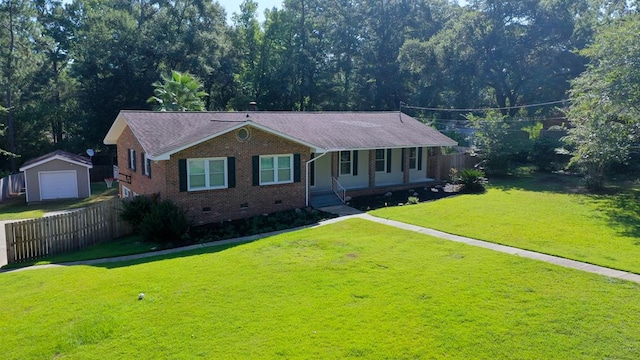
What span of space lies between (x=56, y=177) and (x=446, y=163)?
25375 millimetres

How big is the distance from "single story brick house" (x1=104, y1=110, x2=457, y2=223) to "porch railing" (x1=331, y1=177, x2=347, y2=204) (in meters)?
0.05

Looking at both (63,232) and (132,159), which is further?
(132,159)

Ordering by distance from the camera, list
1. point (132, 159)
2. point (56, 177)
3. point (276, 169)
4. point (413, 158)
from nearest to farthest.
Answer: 1. point (276, 169)
2. point (132, 159)
3. point (413, 158)
4. point (56, 177)

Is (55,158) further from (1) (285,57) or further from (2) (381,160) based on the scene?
(1) (285,57)

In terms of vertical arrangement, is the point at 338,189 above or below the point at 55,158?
→ below

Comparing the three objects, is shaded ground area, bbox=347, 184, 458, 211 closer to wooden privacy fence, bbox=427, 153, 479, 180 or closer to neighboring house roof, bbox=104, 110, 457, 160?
wooden privacy fence, bbox=427, 153, 479, 180

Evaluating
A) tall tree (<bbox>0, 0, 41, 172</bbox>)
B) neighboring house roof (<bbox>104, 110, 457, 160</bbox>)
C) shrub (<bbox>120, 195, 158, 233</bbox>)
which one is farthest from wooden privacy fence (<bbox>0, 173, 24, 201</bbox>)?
shrub (<bbox>120, 195, 158, 233</bbox>)

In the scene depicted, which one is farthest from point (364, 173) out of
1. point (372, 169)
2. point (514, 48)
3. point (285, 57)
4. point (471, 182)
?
point (285, 57)

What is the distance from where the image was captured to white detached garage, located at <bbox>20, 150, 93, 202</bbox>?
2902cm

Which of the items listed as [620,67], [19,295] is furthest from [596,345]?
[620,67]

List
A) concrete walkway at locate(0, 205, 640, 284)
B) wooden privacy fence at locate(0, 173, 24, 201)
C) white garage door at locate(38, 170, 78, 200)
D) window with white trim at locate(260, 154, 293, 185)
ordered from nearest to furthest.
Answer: concrete walkway at locate(0, 205, 640, 284), window with white trim at locate(260, 154, 293, 185), white garage door at locate(38, 170, 78, 200), wooden privacy fence at locate(0, 173, 24, 201)

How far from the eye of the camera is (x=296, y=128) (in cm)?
2398

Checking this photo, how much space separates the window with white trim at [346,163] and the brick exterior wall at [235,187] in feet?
12.9

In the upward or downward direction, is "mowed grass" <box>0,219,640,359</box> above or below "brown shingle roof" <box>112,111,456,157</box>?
below
